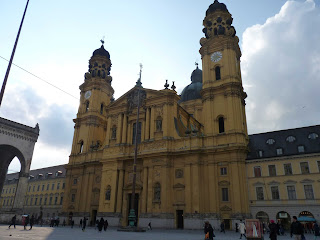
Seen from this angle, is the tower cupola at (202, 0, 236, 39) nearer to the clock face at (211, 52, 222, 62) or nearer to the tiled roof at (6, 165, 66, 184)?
the clock face at (211, 52, 222, 62)

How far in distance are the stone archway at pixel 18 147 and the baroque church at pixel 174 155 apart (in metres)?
10.0

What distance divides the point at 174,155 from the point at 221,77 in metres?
13.2

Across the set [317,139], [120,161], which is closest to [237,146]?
[317,139]

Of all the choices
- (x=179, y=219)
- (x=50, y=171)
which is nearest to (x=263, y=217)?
(x=179, y=219)

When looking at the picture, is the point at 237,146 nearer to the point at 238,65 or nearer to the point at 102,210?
the point at 238,65

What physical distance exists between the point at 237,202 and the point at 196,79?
117 ft

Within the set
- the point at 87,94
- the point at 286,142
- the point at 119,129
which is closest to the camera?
the point at 286,142

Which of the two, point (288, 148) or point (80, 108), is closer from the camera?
point (288, 148)

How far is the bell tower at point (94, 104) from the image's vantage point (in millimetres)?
48969

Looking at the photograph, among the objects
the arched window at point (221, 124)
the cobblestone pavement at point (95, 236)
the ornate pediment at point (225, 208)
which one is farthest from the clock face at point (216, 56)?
the cobblestone pavement at point (95, 236)

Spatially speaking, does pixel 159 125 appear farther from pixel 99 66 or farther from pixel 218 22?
pixel 99 66

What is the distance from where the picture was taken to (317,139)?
32.0 metres

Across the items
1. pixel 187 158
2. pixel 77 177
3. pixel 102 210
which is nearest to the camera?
pixel 187 158

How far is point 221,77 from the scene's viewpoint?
38781 millimetres
